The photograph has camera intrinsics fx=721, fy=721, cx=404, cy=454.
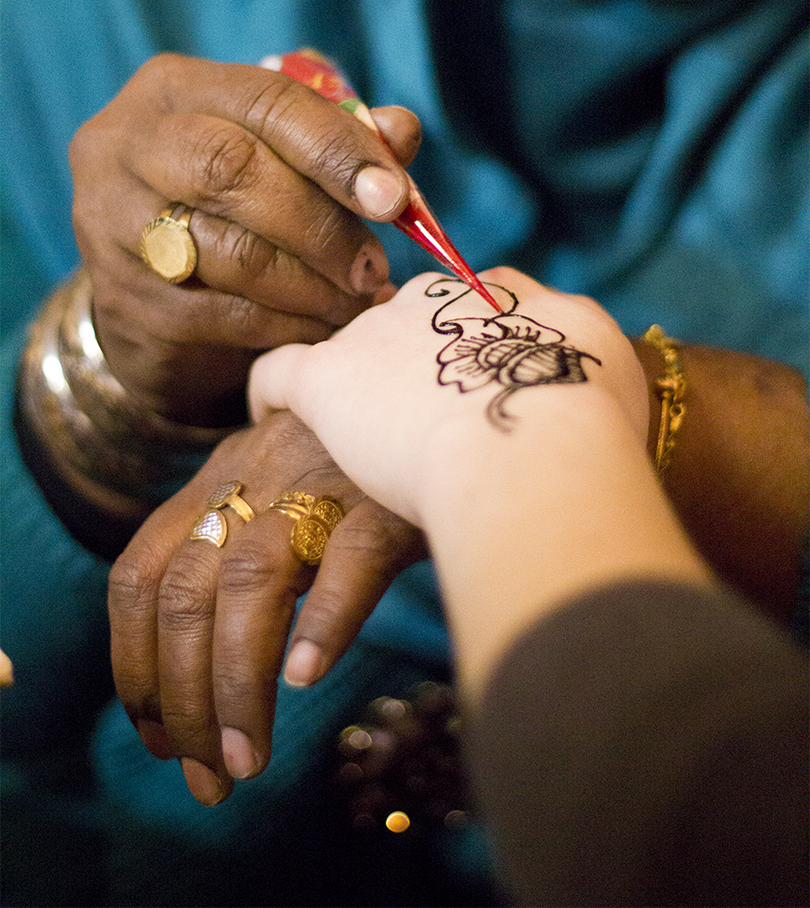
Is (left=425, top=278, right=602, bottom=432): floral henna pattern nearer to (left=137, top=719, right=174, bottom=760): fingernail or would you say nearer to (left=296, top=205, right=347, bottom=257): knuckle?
(left=296, top=205, right=347, bottom=257): knuckle

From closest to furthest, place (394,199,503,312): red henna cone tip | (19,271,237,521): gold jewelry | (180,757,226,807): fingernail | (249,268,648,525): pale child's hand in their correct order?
1. (249,268,648,525): pale child's hand
2. (180,757,226,807): fingernail
3. (394,199,503,312): red henna cone tip
4. (19,271,237,521): gold jewelry

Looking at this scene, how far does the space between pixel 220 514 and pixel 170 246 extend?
331 mm

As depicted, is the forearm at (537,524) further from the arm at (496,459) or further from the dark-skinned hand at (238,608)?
the dark-skinned hand at (238,608)

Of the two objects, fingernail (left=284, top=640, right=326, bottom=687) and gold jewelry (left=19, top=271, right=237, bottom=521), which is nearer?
fingernail (left=284, top=640, right=326, bottom=687)

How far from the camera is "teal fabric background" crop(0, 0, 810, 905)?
0.87 m

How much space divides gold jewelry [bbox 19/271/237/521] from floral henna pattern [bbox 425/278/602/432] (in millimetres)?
559

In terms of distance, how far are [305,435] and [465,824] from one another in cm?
54

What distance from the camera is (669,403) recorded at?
913 millimetres

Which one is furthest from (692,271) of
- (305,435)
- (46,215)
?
(46,215)

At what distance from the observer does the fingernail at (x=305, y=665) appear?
635mm

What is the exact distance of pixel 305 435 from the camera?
85cm

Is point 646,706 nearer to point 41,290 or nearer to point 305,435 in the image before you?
point 305,435

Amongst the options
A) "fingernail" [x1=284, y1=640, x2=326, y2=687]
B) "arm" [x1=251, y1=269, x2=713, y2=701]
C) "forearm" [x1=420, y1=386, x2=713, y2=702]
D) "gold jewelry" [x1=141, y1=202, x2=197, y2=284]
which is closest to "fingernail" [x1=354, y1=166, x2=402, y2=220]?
"arm" [x1=251, y1=269, x2=713, y2=701]

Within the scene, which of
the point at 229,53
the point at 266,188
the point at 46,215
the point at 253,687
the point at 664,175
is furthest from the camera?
the point at 46,215
